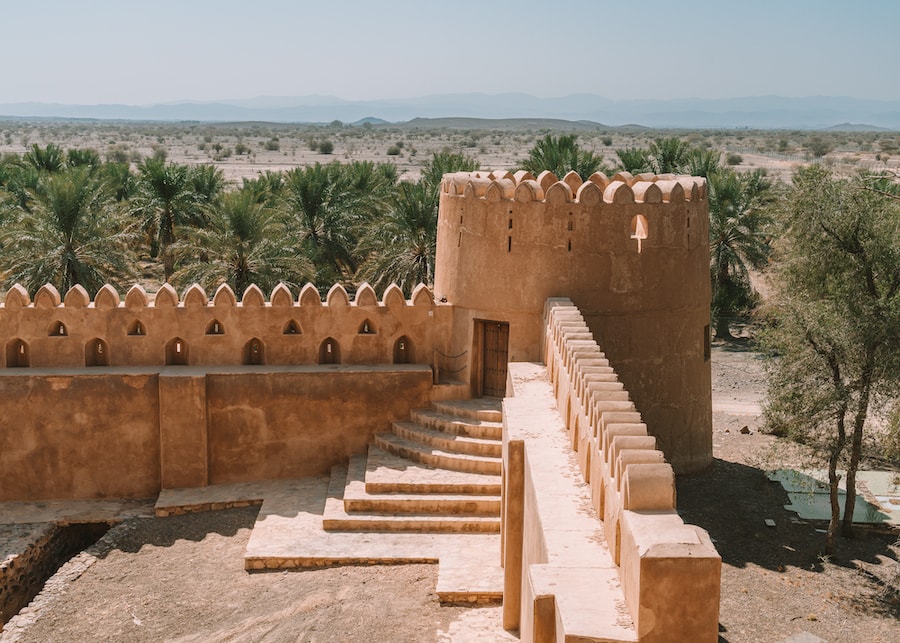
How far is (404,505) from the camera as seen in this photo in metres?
11.1

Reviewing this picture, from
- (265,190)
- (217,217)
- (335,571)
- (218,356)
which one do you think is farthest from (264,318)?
(265,190)

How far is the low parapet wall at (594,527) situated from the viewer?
5152 mm

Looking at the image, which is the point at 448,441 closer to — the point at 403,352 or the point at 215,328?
the point at 403,352

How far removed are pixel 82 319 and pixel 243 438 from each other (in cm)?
242

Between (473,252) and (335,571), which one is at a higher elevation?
(473,252)

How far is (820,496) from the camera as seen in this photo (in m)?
14.4

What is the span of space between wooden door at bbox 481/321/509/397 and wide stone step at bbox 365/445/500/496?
1679 mm

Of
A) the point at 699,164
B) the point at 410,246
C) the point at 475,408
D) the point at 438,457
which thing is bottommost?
the point at 438,457

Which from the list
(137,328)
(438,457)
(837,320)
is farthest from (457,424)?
(837,320)

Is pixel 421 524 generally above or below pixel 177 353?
below

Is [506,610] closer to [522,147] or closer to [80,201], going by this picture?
[80,201]

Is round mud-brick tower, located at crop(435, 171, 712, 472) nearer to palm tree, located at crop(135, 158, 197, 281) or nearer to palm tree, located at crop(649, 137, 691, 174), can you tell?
palm tree, located at crop(135, 158, 197, 281)

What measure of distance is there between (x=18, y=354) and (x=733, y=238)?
19004mm

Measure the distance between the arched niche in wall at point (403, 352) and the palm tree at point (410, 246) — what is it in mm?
9161
